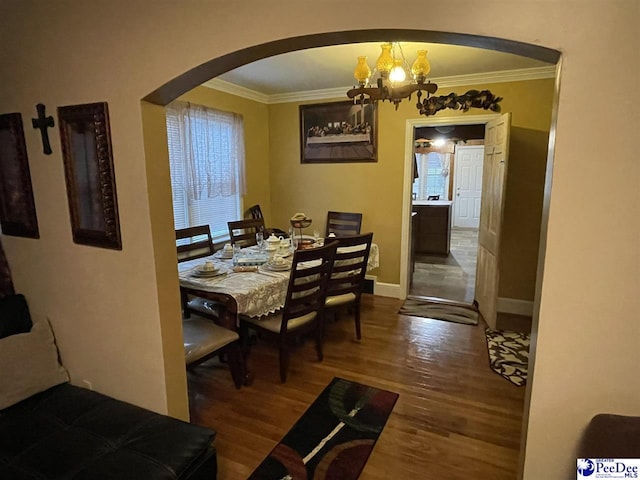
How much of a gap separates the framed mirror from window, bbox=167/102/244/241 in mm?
1666

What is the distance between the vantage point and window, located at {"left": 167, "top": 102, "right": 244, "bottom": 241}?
11.4ft

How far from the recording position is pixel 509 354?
299 centimetres

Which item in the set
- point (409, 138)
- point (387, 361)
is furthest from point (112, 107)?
point (409, 138)

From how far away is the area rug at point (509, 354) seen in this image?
106 inches

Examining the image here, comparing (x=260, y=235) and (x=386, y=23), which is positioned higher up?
(x=386, y=23)

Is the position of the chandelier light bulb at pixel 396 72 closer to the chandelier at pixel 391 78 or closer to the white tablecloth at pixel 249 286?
the chandelier at pixel 391 78

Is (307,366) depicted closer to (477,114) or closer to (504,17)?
(504,17)

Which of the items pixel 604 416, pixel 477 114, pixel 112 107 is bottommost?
pixel 604 416

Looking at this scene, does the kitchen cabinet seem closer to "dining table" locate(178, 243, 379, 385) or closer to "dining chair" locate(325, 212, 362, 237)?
"dining chair" locate(325, 212, 362, 237)

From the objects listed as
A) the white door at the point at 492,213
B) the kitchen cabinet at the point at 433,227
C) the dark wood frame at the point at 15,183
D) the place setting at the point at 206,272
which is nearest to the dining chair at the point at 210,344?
the place setting at the point at 206,272

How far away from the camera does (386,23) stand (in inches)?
41.6

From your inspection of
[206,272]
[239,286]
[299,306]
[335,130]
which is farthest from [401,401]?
[335,130]

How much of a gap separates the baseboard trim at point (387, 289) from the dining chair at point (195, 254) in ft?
6.75

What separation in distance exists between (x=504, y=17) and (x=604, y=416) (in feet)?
3.79
